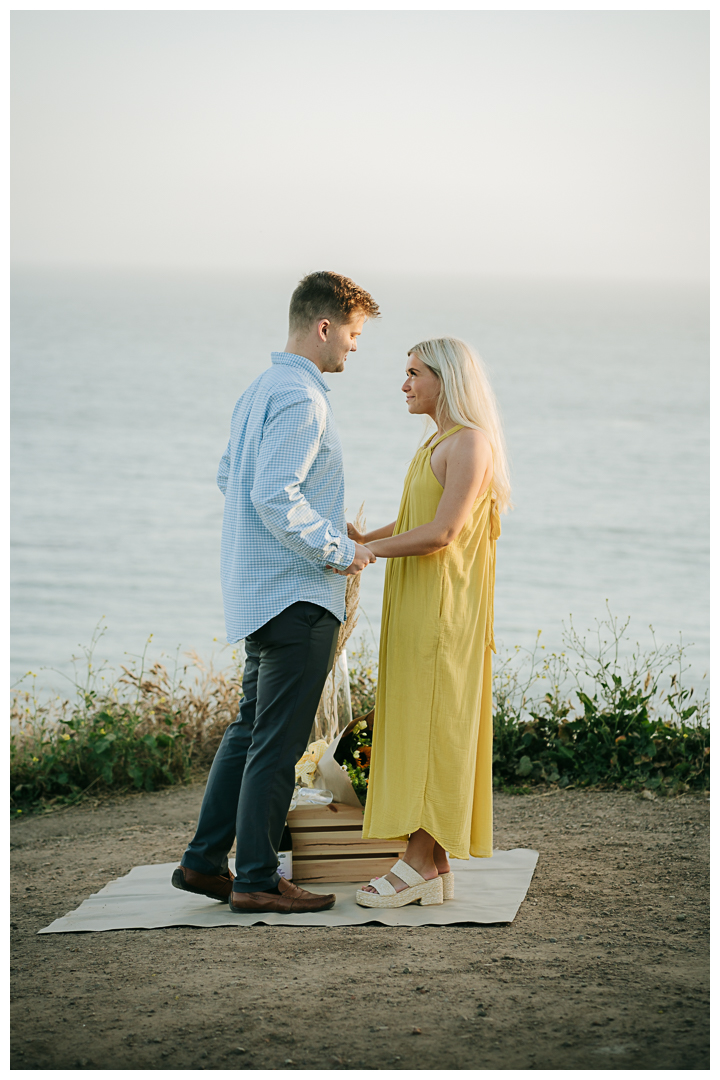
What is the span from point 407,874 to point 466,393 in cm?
164

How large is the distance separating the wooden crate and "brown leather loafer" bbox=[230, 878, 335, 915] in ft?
0.89

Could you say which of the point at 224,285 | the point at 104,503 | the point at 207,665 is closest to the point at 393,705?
the point at 207,665

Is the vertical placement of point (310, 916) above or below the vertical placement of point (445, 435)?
below

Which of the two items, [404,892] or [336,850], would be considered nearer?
[404,892]

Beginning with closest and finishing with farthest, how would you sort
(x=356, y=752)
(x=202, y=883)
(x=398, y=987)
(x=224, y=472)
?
(x=398, y=987) → (x=202, y=883) → (x=224, y=472) → (x=356, y=752)

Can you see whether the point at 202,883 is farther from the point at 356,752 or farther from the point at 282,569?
the point at 282,569

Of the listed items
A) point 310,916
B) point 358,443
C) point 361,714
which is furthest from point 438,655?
point 358,443

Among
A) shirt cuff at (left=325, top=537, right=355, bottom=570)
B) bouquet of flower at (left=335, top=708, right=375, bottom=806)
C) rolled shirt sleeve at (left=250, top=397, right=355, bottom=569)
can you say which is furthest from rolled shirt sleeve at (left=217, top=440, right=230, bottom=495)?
bouquet of flower at (left=335, top=708, right=375, bottom=806)

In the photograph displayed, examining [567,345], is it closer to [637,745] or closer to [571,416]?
[571,416]

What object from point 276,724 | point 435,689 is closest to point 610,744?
point 435,689

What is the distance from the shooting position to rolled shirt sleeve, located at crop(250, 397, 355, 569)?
3137 millimetres

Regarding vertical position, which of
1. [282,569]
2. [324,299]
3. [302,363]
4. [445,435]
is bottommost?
[282,569]

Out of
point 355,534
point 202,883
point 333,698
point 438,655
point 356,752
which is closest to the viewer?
point 438,655

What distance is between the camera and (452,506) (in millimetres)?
3244
